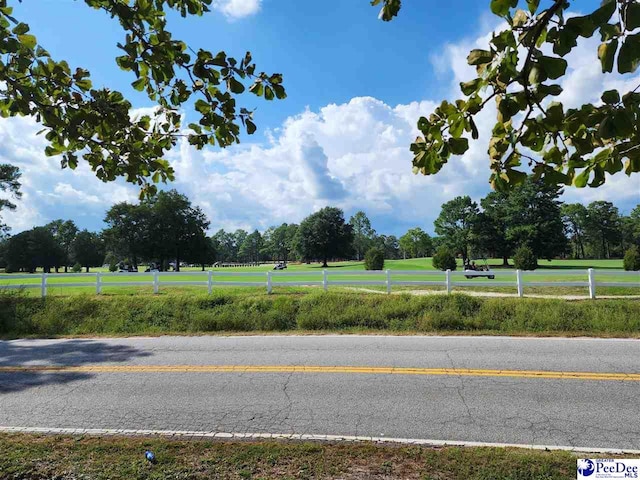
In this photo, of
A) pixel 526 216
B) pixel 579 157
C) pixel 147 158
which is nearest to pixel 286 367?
pixel 147 158

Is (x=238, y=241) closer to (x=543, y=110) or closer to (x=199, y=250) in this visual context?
(x=199, y=250)

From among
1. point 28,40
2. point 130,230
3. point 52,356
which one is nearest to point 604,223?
point 130,230

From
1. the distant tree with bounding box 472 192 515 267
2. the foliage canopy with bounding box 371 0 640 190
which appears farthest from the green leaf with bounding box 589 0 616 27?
the distant tree with bounding box 472 192 515 267

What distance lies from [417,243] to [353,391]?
322 feet

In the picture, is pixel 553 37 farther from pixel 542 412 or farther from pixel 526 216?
pixel 526 216

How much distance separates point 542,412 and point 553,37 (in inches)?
184

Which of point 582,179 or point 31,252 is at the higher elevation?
point 31,252

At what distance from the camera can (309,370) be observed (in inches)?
264

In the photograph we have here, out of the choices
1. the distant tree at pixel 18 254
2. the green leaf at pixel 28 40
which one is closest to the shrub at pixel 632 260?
the green leaf at pixel 28 40

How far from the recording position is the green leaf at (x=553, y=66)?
1502mm

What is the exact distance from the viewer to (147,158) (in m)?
3.69

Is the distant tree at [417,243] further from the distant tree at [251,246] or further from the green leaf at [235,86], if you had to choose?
the green leaf at [235,86]

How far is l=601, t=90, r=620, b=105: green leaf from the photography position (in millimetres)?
1509
